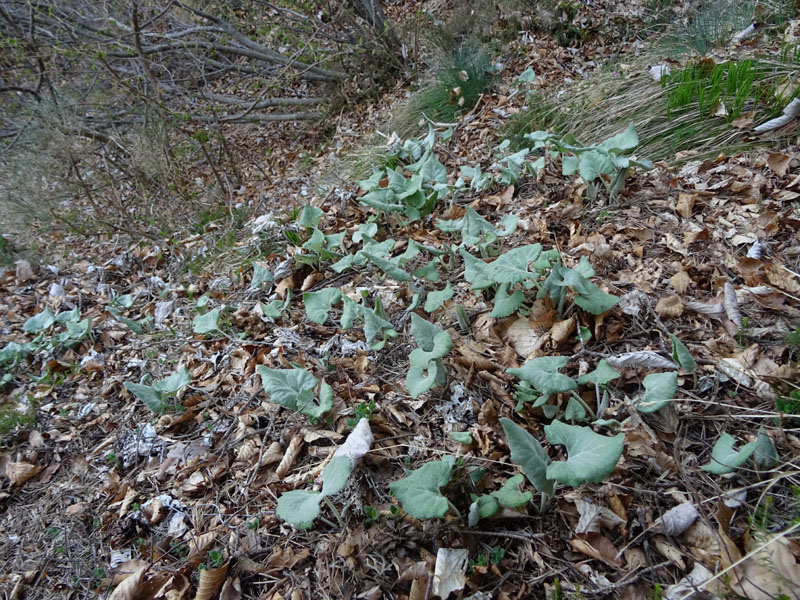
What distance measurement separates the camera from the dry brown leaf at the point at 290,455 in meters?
1.62

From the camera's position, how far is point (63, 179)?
4.13 meters

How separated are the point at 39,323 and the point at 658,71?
4.42m

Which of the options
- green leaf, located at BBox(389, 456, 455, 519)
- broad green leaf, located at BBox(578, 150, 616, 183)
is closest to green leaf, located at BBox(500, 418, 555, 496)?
green leaf, located at BBox(389, 456, 455, 519)

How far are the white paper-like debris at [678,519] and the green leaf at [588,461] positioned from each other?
275mm

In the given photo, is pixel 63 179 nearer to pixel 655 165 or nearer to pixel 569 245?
pixel 569 245

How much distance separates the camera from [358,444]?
57.2 inches

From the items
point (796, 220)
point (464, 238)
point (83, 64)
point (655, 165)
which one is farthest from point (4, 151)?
point (796, 220)

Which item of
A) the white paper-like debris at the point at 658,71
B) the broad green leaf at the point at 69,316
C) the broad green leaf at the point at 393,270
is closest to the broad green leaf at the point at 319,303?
the broad green leaf at the point at 393,270

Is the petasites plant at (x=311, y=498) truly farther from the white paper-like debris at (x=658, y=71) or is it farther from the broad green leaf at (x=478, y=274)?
the white paper-like debris at (x=658, y=71)

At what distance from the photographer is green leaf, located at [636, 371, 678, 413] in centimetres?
129

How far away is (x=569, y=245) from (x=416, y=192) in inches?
34.5

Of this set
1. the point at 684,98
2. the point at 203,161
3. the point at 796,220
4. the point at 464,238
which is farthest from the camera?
the point at 203,161

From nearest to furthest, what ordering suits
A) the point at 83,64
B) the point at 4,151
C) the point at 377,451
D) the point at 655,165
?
the point at 377,451 < the point at 655,165 < the point at 4,151 < the point at 83,64

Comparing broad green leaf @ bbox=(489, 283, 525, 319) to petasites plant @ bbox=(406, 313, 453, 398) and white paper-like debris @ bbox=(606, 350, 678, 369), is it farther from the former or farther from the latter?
white paper-like debris @ bbox=(606, 350, 678, 369)
